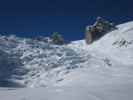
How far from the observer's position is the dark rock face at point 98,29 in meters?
29.6

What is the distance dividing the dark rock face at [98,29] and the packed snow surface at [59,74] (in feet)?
33.8

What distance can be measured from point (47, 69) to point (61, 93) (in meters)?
7.49

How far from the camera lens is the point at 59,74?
11.8m

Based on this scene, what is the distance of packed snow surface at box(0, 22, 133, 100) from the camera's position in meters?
5.54

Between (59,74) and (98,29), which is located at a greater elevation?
(98,29)

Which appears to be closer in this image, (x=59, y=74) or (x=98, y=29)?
(x=59, y=74)

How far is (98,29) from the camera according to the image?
30.0m

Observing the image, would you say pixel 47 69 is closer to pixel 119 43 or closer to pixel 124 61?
pixel 124 61

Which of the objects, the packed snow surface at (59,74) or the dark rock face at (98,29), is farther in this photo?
the dark rock face at (98,29)

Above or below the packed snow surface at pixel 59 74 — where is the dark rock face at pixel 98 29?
above

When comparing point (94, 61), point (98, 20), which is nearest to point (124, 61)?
point (94, 61)

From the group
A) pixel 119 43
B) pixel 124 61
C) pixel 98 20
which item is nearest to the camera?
pixel 124 61

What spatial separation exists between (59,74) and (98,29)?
19.2 metres

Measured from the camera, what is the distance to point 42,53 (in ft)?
52.3
